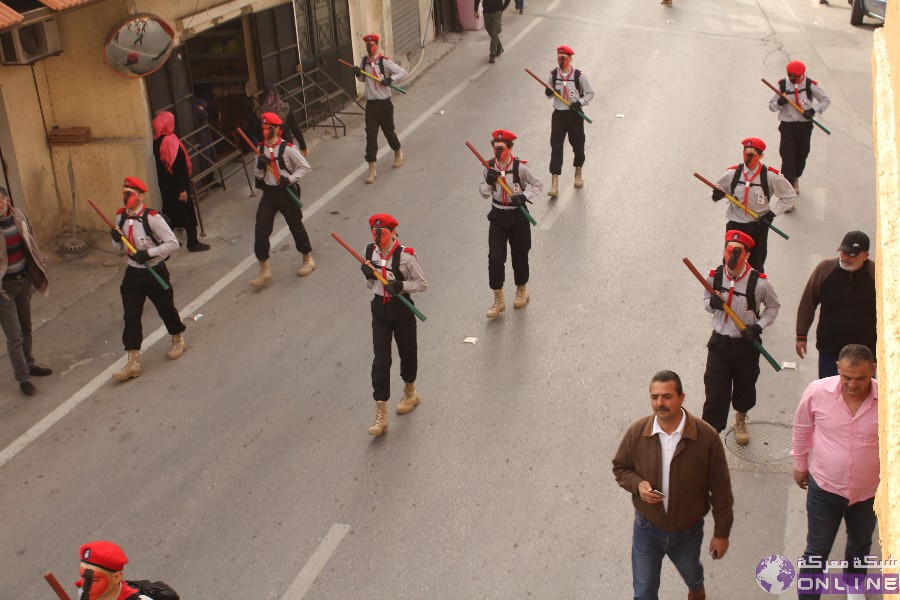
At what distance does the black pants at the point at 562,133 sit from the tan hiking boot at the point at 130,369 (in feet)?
19.9

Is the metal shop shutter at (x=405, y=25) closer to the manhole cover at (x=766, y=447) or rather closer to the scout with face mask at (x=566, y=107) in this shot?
the scout with face mask at (x=566, y=107)

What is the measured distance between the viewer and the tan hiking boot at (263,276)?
38.4ft

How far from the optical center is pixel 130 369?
9.94m

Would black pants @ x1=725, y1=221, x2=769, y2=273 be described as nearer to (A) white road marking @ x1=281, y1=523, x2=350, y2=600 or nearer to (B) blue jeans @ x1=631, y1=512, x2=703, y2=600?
(B) blue jeans @ x1=631, y1=512, x2=703, y2=600

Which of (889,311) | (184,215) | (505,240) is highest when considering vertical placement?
(889,311)

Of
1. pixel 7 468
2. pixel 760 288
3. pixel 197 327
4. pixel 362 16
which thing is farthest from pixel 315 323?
pixel 362 16

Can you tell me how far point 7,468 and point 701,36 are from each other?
57.2ft

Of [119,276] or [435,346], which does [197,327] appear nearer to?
[119,276]

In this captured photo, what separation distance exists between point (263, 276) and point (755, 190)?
5287 millimetres

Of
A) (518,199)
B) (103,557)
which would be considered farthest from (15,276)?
(103,557)

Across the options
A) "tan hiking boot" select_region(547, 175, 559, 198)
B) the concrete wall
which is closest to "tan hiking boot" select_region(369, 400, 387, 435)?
the concrete wall

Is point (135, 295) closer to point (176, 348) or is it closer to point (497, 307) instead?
point (176, 348)

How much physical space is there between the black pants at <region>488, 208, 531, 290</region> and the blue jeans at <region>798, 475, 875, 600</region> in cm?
481

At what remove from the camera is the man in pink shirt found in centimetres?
595
